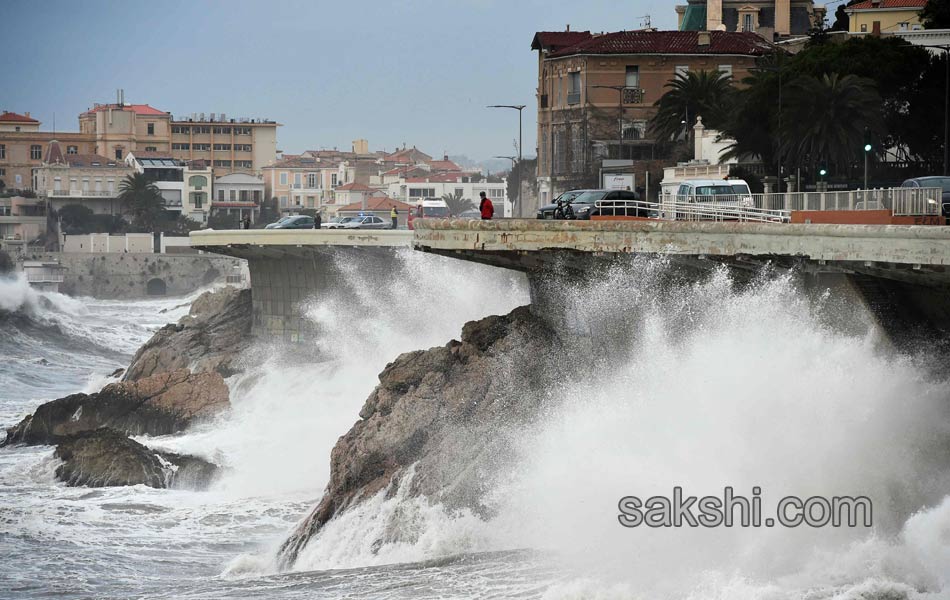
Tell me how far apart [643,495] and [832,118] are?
25733mm

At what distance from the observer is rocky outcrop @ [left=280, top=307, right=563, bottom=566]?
87.1 ft

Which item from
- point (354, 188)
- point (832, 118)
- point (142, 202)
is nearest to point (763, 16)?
point (832, 118)

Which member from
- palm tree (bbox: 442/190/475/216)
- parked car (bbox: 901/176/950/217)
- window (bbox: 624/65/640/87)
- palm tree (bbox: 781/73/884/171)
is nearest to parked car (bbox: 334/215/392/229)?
window (bbox: 624/65/640/87)

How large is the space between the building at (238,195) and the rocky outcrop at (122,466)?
123 metres

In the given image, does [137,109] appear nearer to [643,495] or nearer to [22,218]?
[22,218]

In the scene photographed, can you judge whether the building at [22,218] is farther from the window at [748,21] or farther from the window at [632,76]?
the window at [632,76]

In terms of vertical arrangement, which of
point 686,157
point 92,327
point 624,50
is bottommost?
point 92,327

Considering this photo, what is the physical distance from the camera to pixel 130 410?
1693 inches

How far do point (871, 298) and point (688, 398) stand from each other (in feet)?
11.2

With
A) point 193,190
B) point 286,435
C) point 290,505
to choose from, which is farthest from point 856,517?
point 193,190

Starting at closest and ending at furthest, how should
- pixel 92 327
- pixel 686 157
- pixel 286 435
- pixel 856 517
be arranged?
pixel 856 517 → pixel 286 435 → pixel 686 157 → pixel 92 327

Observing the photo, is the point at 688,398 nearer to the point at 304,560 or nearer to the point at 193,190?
the point at 304,560

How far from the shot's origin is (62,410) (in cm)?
4250

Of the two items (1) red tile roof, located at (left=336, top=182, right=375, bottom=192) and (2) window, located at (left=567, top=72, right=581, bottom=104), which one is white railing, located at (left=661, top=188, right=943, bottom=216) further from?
(1) red tile roof, located at (left=336, top=182, right=375, bottom=192)
